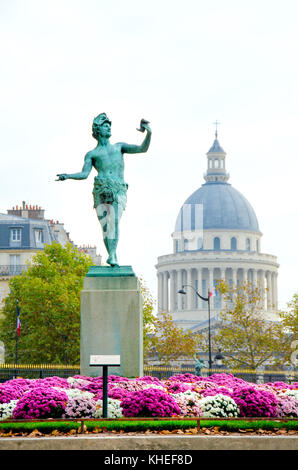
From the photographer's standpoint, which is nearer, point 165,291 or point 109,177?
point 109,177

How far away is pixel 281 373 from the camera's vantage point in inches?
2437

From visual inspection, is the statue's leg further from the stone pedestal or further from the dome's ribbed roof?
the dome's ribbed roof

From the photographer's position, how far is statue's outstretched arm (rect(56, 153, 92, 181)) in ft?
71.8

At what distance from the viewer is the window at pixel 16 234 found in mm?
94062

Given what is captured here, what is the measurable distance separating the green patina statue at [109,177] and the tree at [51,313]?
40306mm

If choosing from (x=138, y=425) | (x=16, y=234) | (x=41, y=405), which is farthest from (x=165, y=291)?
(x=138, y=425)

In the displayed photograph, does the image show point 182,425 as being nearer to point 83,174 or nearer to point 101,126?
point 83,174

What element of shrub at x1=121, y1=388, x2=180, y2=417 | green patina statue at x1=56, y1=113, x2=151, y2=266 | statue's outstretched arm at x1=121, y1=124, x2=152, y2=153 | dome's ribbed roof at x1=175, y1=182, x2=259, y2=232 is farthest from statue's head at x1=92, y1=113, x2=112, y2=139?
dome's ribbed roof at x1=175, y1=182, x2=259, y2=232

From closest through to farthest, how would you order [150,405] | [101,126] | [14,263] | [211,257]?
[150,405] → [101,126] → [14,263] → [211,257]

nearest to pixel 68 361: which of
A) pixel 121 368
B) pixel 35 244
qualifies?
pixel 35 244

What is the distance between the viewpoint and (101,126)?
2330 cm

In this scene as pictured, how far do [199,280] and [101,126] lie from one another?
154m
